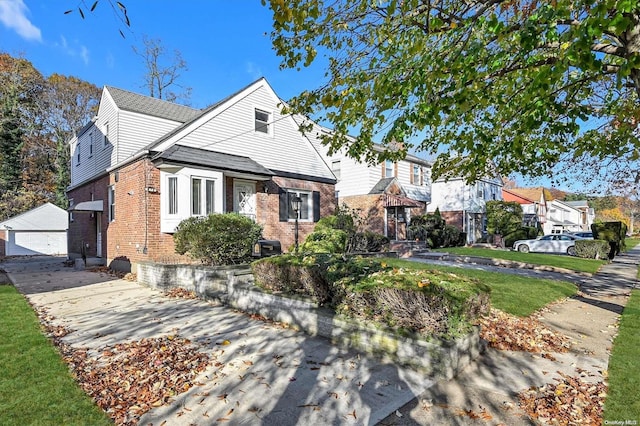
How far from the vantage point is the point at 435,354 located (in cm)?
410

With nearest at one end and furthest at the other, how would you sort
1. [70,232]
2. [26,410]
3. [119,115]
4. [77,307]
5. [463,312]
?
[26,410], [463,312], [77,307], [119,115], [70,232]

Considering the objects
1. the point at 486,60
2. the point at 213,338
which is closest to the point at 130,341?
the point at 213,338

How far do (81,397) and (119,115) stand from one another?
13.2 meters

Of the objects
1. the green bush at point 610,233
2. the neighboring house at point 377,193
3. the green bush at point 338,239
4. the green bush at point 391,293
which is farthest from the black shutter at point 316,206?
the green bush at point 610,233

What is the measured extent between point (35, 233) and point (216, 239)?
85.6ft

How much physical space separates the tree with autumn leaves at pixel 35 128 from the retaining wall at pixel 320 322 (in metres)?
30.1

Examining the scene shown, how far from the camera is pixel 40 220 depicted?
27.2 m

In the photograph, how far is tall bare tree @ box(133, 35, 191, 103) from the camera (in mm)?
28859

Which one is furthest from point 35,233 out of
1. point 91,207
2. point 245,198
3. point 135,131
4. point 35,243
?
point 245,198

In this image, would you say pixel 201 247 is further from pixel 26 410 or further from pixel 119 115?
pixel 119 115

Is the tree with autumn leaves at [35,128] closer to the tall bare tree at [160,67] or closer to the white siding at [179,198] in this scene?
the tall bare tree at [160,67]

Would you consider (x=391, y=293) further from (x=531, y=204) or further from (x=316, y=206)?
(x=531, y=204)

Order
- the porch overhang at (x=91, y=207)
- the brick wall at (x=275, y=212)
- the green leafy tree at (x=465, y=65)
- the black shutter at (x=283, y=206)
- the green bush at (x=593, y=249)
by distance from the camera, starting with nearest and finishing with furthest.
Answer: the green leafy tree at (x=465, y=65) → the porch overhang at (x=91, y=207) → the brick wall at (x=275, y=212) → the black shutter at (x=283, y=206) → the green bush at (x=593, y=249)

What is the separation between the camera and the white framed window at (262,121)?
49.9 ft
